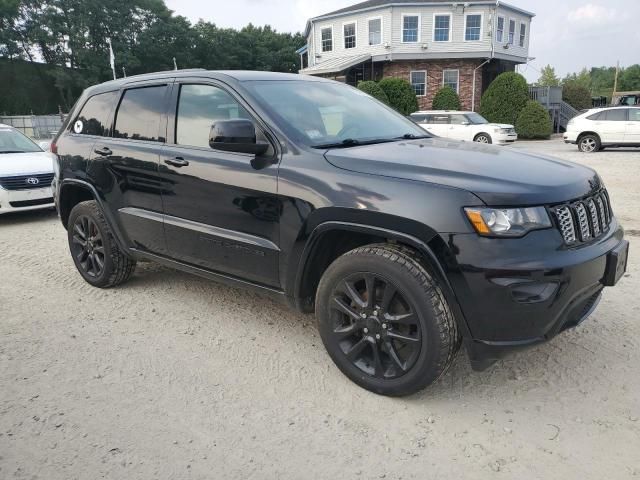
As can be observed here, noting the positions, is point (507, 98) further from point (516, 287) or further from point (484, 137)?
point (516, 287)

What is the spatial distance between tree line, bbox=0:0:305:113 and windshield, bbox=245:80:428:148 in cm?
4492

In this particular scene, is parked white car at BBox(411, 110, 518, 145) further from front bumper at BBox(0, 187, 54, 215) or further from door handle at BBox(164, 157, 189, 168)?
door handle at BBox(164, 157, 189, 168)

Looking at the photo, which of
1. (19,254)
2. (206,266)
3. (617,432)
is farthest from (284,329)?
(19,254)

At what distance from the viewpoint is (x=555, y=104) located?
29828mm

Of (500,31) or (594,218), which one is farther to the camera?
(500,31)

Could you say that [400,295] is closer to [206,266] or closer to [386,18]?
[206,266]

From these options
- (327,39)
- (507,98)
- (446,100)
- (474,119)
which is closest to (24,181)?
(474,119)

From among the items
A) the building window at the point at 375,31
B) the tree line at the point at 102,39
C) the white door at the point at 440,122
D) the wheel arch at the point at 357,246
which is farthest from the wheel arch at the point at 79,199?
the tree line at the point at 102,39

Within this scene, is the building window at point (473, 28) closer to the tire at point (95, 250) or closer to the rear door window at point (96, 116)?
the rear door window at point (96, 116)

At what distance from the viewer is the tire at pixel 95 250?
4.44 meters

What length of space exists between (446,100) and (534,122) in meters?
5.03

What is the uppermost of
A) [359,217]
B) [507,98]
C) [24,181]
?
[507,98]

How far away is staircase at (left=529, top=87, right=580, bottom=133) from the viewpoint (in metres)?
29.2

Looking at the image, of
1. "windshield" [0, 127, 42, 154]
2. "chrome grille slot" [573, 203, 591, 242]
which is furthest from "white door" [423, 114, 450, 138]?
"chrome grille slot" [573, 203, 591, 242]
